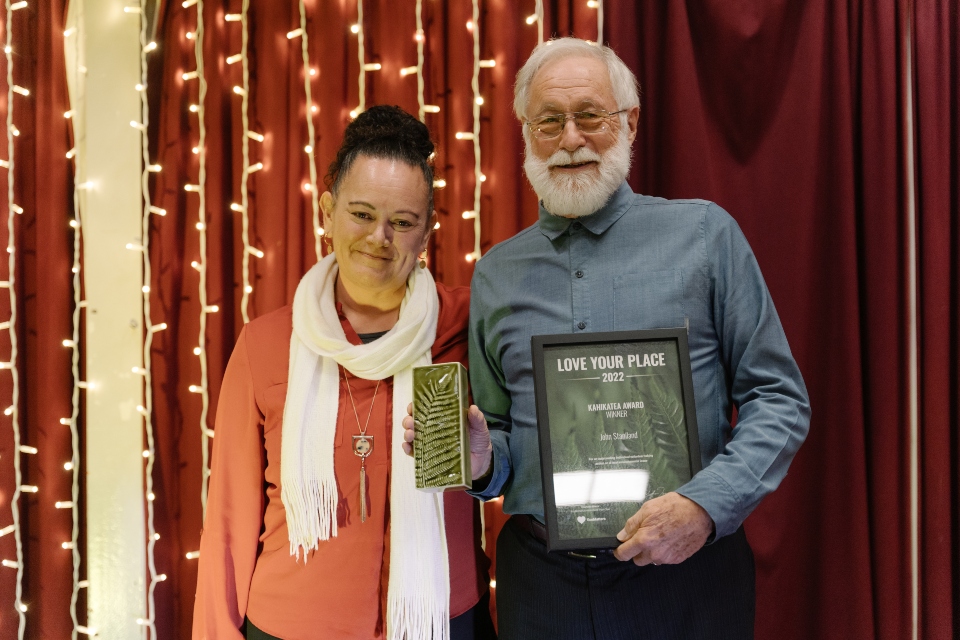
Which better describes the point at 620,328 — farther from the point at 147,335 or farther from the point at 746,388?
the point at 147,335

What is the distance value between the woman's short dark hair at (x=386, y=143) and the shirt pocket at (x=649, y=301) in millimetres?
556

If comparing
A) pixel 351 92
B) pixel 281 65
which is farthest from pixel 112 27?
pixel 351 92

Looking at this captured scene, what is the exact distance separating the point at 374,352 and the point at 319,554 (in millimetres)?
473

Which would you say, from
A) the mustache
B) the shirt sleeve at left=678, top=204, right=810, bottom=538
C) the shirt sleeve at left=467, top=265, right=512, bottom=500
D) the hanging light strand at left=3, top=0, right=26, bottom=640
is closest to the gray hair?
the mustache

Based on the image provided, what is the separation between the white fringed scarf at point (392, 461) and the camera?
157 centimetres

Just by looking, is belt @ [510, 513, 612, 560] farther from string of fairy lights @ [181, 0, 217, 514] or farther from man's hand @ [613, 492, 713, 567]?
string of fairy lights @ [181, 0, 217, 514]

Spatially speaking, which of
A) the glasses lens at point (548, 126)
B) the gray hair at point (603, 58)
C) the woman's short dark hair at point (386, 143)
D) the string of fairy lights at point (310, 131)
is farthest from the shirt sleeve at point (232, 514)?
the gray hair at point (603, 58)

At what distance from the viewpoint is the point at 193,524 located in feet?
7.52

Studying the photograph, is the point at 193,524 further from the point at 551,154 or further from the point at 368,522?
the point at 551,154

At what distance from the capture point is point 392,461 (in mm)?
1616

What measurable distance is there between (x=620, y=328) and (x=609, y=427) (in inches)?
9.4

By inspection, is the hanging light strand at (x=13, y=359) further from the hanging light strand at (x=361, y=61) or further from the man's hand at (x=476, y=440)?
the man's hand at (x=476, y=440)

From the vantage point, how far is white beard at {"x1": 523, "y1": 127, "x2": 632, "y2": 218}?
4.73ft

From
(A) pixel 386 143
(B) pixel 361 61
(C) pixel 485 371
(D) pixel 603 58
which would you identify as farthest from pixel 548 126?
(B) pixel 361 61
